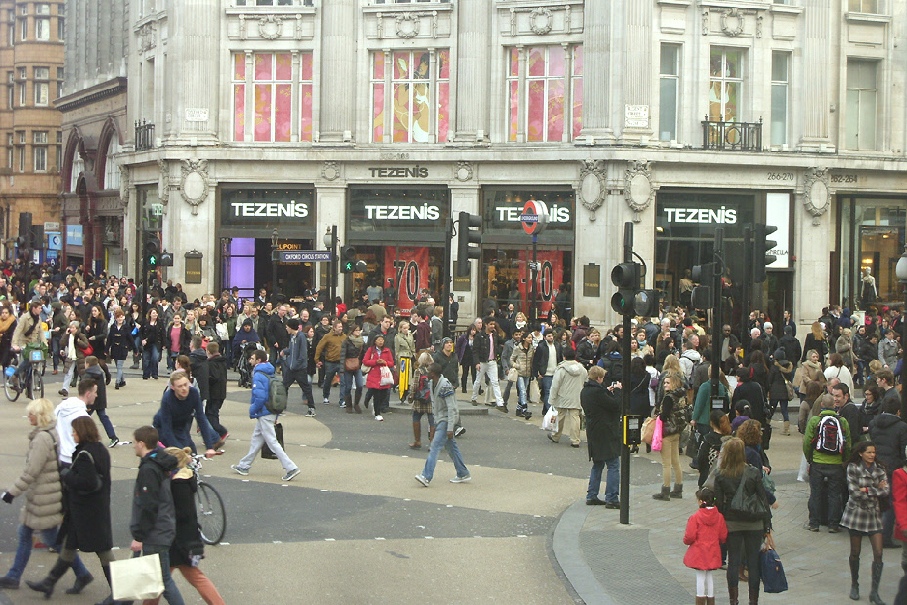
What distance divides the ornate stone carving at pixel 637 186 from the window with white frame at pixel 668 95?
1349 millimetres

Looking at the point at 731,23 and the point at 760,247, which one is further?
the point at 731,23

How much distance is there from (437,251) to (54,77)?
40.3 meters

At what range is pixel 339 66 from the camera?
41.2m

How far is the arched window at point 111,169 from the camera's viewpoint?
183ft

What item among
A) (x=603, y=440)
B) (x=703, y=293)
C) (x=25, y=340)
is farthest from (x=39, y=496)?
(x=25, y=340)

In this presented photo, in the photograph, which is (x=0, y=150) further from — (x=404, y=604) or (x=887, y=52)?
(x=404, y=604)

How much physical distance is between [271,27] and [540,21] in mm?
8318

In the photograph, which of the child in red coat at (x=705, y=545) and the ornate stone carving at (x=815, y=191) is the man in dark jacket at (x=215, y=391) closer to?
the child in red coat at (x=705, y=545)

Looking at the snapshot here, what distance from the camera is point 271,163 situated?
41875 mm

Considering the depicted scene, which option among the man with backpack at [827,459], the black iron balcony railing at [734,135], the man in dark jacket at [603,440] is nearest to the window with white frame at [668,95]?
the black iron balcony railing at [734,135]

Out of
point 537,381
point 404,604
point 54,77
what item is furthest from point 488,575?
point 54,77

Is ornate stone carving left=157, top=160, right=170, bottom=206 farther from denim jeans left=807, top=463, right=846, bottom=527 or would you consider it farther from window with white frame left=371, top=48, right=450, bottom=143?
denim jeans left=807, top=463, right=846, bottom=527

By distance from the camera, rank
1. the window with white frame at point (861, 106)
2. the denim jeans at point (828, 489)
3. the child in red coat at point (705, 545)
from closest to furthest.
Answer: the child in red coat at point (705, 545), the denim jeans at point (828, 489), the window with white frame at point (861, 106)

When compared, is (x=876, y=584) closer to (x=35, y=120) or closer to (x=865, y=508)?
(x=865, y=508)
